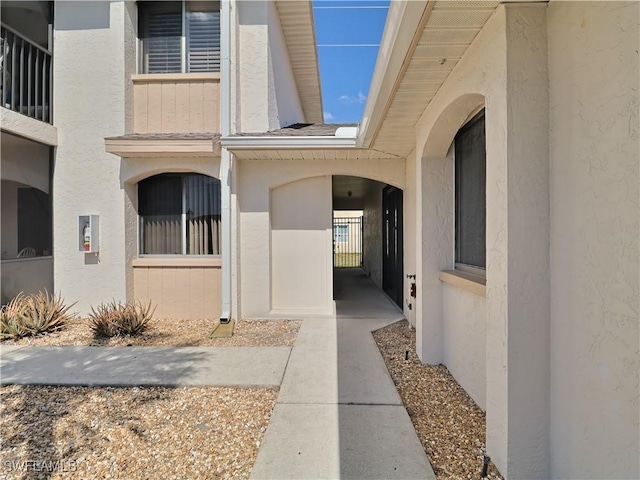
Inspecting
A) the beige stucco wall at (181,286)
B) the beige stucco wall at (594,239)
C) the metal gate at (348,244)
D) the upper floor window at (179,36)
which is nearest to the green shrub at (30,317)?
the beige stucco wall at (181,286)

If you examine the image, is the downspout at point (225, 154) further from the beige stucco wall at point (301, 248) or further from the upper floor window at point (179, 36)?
the beige stucco wall at point (301, 248)

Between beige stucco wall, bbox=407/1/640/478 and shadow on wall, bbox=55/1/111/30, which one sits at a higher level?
shadow on wall, bbox=55/1/111/30

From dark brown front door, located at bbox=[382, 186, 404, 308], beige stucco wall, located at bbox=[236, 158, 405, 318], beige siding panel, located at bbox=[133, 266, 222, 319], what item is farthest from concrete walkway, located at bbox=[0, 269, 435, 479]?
beige siding panel, located at bbox=[133, 266, 222, 319]

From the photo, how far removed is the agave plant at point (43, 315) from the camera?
17.6ft

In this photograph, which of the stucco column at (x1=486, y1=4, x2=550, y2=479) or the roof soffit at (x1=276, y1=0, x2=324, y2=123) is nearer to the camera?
the stucco column at (x1=486, y1=4, x2=550, y2=479)

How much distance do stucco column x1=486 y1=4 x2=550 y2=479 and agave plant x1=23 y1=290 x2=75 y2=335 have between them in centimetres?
673

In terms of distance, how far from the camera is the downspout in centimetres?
591

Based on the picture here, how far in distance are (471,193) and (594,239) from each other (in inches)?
76.0

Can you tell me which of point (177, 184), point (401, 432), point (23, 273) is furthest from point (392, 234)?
point (23, 273)

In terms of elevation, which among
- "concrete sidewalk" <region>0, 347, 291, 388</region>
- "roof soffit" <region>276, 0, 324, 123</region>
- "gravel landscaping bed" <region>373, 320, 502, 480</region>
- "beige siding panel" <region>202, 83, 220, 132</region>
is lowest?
"gravel landscaping bed" <region>373, 320, 502, 480</region>

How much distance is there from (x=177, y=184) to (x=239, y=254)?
2.06m

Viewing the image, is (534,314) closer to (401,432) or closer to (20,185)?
(401,432)

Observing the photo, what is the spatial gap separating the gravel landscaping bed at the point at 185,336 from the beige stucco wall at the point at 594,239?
3.72 meters

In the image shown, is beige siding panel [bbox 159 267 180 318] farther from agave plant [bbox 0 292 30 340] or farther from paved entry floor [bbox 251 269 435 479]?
paved entry floor [bbox 251 269 435 479]
